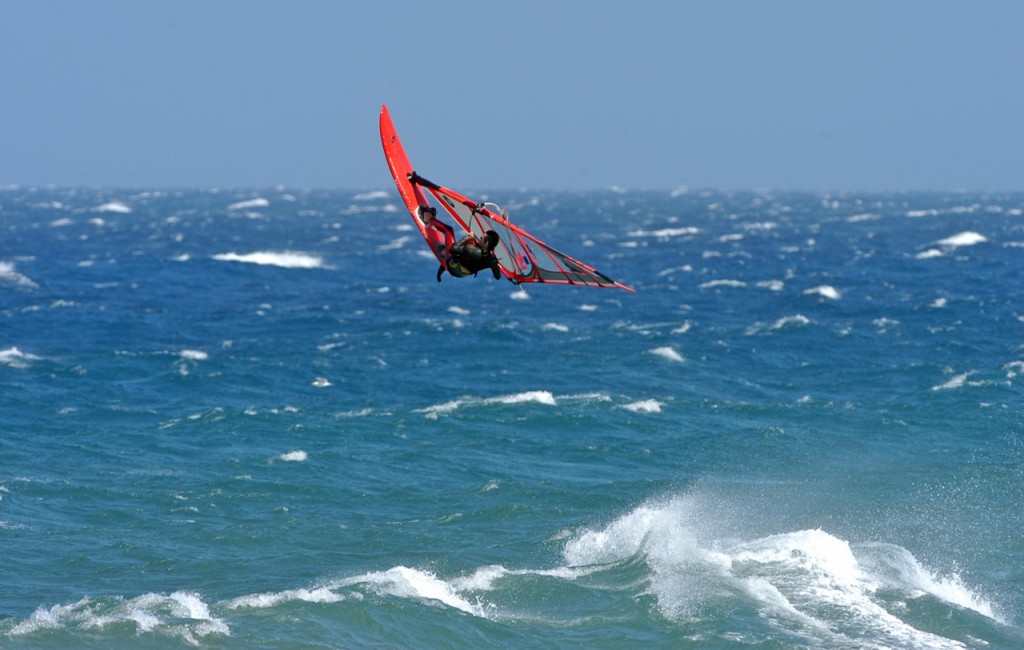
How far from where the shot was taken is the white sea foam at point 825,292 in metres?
80.7

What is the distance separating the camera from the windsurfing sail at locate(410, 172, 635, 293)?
80.6ft

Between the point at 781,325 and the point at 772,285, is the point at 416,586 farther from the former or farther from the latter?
the point at 772,285

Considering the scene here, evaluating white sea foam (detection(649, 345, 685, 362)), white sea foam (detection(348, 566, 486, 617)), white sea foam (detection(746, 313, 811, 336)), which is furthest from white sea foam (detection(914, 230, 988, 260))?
white sea foam (detection(348, 566, 486, 617))

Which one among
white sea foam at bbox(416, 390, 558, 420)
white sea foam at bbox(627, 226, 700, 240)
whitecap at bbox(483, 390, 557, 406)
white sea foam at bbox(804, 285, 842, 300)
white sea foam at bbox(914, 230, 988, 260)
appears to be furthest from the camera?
white sea foam at bbox(627, 226, 700, 240)

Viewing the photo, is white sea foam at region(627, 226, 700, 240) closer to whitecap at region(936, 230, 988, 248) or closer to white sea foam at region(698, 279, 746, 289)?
whitecap at region(936, 230, 988, 248)

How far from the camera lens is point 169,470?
42844 mm

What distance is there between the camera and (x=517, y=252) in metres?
25.7

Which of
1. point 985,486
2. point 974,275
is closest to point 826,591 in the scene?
point 985,486

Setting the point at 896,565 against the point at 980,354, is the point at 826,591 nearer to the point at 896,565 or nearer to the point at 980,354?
the point at 896,565

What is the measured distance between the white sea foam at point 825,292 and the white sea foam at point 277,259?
40.0 meters

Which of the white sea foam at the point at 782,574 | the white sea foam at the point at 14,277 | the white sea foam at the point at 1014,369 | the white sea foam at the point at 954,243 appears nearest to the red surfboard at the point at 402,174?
the white sea foam at the point at 782,574

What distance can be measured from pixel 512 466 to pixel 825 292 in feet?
145

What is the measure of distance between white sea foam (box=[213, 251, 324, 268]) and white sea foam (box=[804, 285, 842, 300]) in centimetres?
3997

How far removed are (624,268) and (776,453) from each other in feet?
185
